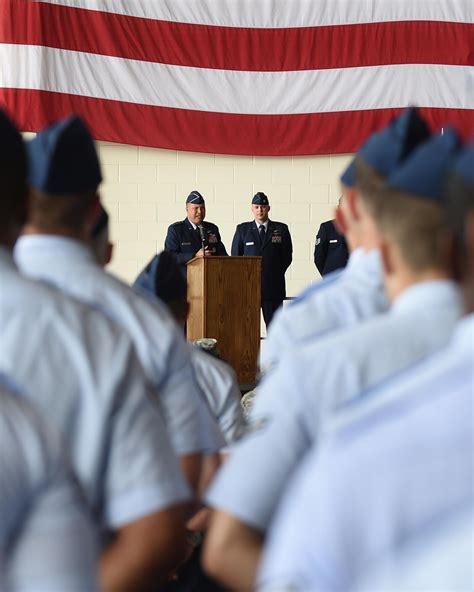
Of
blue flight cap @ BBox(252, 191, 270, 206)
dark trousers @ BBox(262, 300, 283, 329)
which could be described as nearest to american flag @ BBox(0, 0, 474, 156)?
blue flight cap @ BBox(252, 191, 270, 206)

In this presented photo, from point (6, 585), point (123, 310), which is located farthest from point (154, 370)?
point (6, 585)

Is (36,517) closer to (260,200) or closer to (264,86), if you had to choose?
(260,200)

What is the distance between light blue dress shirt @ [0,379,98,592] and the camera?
60 cm

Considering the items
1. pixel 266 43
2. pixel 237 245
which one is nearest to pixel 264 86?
pixel 266 43

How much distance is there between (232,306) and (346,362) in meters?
5.53

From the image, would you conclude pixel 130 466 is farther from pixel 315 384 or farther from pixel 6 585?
pixel 6 585

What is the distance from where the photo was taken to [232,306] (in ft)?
21.5

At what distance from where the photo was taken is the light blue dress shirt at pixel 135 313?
51.0 inches

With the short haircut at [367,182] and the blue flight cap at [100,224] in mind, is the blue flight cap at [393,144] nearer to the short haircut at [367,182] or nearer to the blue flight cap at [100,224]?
the short haircut at [367,182]

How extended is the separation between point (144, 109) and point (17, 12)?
4.02 feet

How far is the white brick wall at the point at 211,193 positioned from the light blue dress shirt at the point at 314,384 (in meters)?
7.83

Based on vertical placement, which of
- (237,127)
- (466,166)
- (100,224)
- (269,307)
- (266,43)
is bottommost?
(269,307)

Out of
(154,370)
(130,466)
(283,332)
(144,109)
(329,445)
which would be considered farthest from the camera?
(144,109)

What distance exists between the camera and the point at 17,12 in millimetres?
8055
